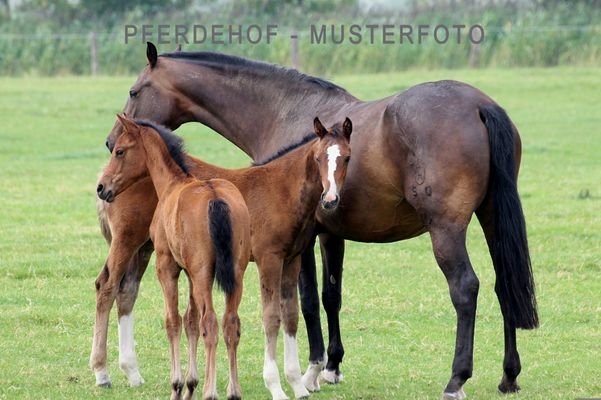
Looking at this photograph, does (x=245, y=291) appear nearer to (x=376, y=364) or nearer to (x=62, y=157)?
(x=376, y=364)

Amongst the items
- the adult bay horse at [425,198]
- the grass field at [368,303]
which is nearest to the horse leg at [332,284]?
the adult bay horse at [425,198]

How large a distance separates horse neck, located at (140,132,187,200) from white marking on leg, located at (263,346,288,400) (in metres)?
1.13

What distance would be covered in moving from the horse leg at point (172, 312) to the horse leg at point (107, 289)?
791 mm

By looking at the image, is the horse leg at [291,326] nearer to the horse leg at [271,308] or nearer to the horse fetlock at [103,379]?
the horse leg at [271,308]

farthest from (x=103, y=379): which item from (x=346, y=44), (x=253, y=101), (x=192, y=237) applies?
(x=346, y=44)

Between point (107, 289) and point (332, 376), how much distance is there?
154 centimetres

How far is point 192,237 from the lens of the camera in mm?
6508

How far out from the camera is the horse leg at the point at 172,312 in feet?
22.2

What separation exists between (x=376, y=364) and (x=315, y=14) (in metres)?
28.0

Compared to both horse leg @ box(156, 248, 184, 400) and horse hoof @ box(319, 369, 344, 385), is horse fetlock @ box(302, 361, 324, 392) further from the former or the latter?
horse leg @ box(156, 248, 184, 400)

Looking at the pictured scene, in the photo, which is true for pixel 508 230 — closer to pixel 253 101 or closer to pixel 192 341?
pixel 192 341

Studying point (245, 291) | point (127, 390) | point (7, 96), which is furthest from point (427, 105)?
point (7, 96)

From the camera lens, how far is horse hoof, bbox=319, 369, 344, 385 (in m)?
7.80

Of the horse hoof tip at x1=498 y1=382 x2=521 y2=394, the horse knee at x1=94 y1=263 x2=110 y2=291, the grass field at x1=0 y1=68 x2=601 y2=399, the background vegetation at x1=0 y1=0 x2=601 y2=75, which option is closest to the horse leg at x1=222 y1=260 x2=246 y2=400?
the grass field at x1=0 y1=68 x2=601 y2=399
